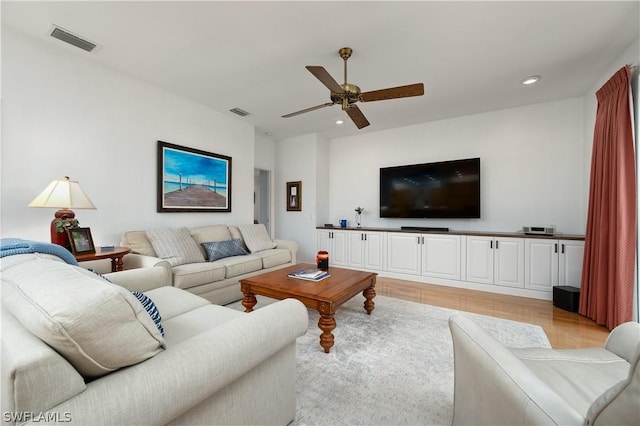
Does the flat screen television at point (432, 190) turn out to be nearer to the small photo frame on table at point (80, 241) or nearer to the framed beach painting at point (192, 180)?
the framed beach painting at point (192, 180)

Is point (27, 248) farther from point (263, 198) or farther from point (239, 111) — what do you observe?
point (263, 198)

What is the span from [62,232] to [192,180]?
1673mm

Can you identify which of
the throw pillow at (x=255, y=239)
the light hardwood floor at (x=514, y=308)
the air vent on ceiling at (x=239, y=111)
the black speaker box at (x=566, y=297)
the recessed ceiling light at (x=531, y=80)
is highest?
the air vent on ceiling at (x=239, y=111)

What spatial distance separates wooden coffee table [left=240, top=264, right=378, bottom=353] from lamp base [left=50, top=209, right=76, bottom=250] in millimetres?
1558

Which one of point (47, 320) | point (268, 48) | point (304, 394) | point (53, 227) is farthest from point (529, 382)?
point (53, 227)

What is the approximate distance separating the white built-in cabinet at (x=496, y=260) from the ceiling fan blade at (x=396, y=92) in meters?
2.47

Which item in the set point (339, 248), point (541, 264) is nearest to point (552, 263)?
point (541, 264)

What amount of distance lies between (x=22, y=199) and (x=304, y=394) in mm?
2937

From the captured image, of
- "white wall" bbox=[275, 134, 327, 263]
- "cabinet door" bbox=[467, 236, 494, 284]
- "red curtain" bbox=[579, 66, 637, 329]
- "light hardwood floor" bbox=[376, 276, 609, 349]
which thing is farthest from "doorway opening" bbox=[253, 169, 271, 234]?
"red curtain" bbox=[579, 66, 637, 329]

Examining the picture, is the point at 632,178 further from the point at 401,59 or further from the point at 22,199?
the point at 22,199

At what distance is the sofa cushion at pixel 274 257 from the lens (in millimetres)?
3648

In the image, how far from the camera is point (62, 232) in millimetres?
2338

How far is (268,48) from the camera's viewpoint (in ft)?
8.30

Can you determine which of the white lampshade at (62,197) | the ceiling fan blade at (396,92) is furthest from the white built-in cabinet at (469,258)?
the white lampshade at (62,197)
